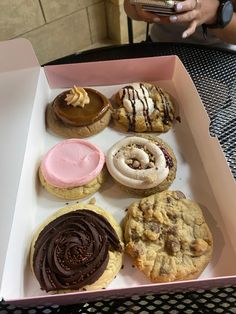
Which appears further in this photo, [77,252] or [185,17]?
[185,17]

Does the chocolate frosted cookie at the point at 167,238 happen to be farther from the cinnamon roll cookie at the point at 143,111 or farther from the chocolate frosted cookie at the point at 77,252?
the cinnamon roll cookie at the point at 143,111

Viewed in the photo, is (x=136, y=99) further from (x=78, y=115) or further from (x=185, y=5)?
(x=185, y=5)

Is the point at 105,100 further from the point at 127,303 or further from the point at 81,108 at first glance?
the point at 127,303

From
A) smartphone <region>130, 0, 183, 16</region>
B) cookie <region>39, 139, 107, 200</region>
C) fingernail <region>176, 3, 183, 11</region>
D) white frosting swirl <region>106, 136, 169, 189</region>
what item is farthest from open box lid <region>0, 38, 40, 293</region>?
fingernail <region>176, 3, 183, 11</region>

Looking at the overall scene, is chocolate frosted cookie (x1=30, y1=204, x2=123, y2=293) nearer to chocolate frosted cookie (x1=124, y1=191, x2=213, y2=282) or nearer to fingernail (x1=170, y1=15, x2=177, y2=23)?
chocolate frosted cookie (x1=124, y1=191, x2=213, y2=282)

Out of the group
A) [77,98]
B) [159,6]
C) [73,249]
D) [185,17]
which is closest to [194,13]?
[185,17]

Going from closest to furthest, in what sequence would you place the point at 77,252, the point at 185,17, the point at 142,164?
the point at 77,252
the point at 142,164
the point at 185,17

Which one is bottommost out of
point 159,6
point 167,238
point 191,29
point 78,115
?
point 167,238

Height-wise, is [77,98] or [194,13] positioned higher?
[194,13]

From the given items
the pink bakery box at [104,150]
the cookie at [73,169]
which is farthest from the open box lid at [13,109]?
the cookie at [73,169]
